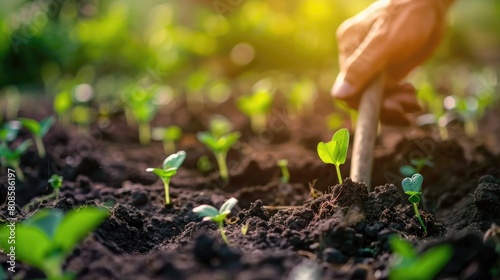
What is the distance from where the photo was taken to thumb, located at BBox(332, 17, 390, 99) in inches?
84.4

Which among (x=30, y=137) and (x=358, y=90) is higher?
(x=358, y=90)

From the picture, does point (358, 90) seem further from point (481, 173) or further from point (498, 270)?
point (498, 270)

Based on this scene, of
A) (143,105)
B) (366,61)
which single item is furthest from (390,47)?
(143,105)

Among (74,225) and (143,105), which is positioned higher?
(74,225)

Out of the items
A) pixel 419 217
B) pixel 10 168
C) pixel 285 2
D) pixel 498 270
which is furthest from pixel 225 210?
pixel 285 2

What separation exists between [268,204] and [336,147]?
50 centimetres

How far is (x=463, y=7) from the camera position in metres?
8.47

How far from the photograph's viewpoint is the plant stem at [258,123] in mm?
3471

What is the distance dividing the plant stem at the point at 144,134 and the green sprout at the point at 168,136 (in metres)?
0.04

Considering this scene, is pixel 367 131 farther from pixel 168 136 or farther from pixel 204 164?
pixel 168 136

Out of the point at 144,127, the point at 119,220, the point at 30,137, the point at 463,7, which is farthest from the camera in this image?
the point at 463,7

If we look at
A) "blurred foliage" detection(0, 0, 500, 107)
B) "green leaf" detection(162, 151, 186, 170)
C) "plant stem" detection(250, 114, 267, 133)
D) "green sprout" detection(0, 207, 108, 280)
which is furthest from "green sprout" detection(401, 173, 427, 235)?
"blurred foliage" detection(0, 0, 500, 107)

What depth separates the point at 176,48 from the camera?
5.20 meters

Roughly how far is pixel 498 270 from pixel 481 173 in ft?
3.38
